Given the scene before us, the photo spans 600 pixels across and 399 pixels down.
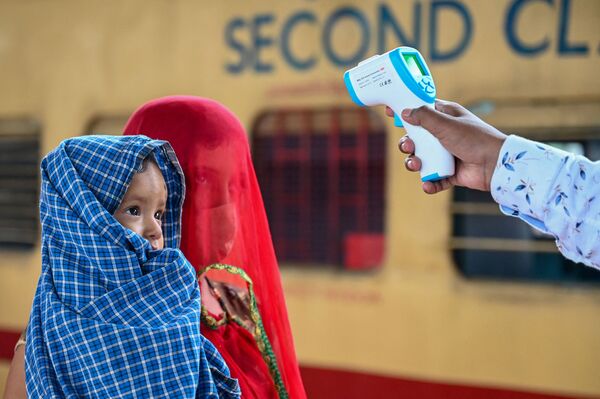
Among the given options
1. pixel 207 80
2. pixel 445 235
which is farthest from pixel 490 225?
pixel 207 80

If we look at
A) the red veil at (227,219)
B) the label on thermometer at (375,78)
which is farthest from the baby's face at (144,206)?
the label on thermometer at (375,78)

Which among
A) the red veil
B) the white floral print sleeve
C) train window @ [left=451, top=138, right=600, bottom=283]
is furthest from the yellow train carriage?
the white floral print sleeve

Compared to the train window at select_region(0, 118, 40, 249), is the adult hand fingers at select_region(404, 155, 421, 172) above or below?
above

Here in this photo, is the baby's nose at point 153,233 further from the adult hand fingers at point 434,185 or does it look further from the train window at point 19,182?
the train window at point 19,182

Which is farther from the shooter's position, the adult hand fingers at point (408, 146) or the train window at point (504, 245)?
the train window at point (504, 245)

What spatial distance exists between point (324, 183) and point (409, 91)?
79.4 inches

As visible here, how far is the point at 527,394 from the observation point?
2840 mm

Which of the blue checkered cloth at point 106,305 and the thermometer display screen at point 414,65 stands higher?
the thermometer display screen at point 414,65

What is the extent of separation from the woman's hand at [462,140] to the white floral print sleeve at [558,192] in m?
0.06

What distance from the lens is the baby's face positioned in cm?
121

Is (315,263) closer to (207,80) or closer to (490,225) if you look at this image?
(490,225)

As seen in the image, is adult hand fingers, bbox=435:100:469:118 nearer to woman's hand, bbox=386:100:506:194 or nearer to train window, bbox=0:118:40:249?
woman's hand, bbox=386:100:506:194

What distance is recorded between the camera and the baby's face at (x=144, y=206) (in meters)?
1.21

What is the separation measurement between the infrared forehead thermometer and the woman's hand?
15 millimetres
